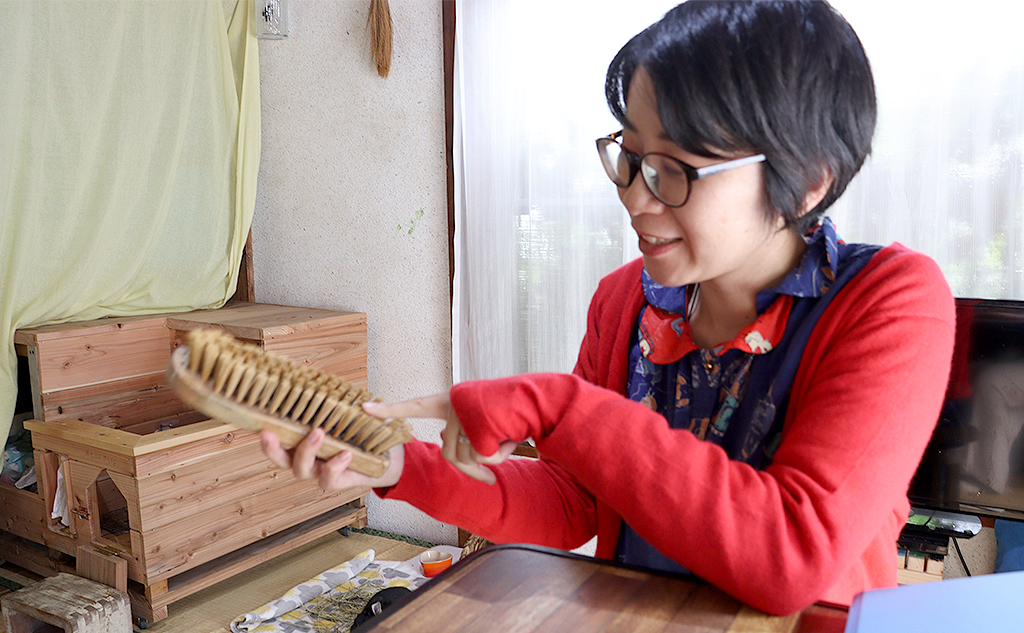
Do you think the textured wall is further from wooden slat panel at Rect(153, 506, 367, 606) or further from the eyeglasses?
the eyeglasses

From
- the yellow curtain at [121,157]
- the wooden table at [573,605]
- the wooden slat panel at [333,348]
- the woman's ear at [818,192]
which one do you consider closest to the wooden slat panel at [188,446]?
the wooden slat panel at [333,348]

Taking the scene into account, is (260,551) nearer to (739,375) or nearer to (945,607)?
(739,375)

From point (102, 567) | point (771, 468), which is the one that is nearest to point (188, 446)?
point (102, 567)

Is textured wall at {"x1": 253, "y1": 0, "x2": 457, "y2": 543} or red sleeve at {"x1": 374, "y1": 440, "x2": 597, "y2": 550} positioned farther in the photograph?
textured wall at {"x1": 253, "y1": 0, "x2": 457, "y2": 543}

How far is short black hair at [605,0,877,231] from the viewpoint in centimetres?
73

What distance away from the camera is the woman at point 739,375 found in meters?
0.66

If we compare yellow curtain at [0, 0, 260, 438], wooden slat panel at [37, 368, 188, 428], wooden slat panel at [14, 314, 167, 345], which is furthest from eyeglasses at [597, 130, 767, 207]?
yellow curtain at [0, 0, 260, 438]

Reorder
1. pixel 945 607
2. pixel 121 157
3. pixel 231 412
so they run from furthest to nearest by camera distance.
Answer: pixel 121 157 → pixel 231 412 → pixel 945 607

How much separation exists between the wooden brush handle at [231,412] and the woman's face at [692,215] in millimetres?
387

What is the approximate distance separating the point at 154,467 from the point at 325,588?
66 cm

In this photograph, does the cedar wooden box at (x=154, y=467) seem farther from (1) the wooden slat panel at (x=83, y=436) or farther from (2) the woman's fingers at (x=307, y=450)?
(2) the woman's fingers at (x=307, y=450)

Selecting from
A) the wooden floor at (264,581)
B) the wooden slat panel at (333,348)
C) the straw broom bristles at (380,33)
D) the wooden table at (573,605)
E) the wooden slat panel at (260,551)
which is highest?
the straw broom bristles at (380,33)

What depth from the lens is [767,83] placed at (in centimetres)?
73

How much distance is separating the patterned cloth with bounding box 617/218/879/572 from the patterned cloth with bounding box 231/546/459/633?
4.15 ft
